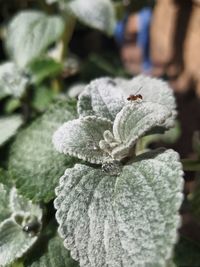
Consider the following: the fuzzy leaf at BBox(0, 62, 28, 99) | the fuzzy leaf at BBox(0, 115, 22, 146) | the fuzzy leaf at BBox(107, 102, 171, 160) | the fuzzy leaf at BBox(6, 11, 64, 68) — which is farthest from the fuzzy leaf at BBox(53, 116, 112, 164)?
the fuzzy leaf at BBox(6, 11, 64, 68)

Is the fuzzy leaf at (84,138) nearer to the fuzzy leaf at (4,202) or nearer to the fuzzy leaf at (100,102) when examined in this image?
the fuzzy leaf at (100,102)

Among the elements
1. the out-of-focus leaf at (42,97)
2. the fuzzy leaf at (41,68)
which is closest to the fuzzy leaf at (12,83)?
the fuzzy leaf at (41,68)

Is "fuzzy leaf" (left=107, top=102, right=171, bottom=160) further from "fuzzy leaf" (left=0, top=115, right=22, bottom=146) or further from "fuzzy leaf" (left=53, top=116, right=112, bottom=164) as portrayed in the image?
"fuzzy leaf" (left=0, top=115, right=22, bottom=146)

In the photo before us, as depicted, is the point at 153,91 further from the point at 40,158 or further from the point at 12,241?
the point at 12,241

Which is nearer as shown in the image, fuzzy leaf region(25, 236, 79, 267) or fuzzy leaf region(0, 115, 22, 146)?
fuzzy leaf region(25, 236, 79, 267)

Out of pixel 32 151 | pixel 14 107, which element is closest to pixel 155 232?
pixel 32 151

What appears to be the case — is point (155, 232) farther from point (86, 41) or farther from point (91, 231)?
point (86, 41)
